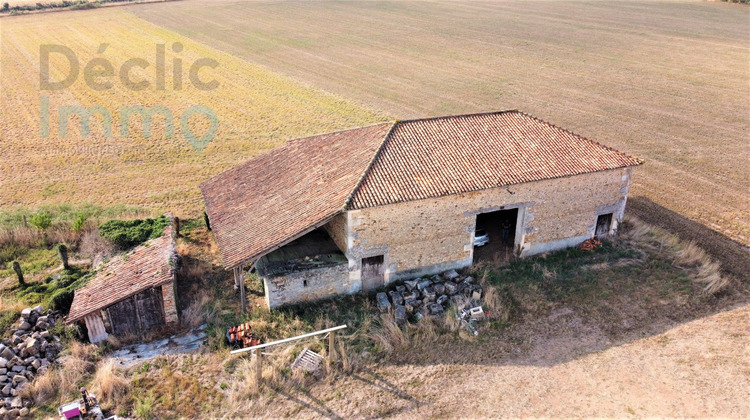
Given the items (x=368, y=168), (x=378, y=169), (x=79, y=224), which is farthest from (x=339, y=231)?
(x=79, y=224)

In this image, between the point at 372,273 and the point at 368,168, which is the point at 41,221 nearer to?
the point at 368,168

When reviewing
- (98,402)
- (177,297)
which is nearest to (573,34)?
(177,297)

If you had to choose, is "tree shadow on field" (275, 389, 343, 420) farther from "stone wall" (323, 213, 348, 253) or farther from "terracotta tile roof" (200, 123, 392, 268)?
"stone wall" (323, 213, 348, 253)

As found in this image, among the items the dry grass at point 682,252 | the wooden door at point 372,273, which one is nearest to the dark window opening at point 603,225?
the dry grass at point 682,252

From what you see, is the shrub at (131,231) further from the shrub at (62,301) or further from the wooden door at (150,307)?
the wooden door at (150,307)

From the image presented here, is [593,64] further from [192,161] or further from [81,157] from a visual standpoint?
[81,157]

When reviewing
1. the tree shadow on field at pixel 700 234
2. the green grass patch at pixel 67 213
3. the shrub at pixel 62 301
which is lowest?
the green grass patch at pixel 67 213
